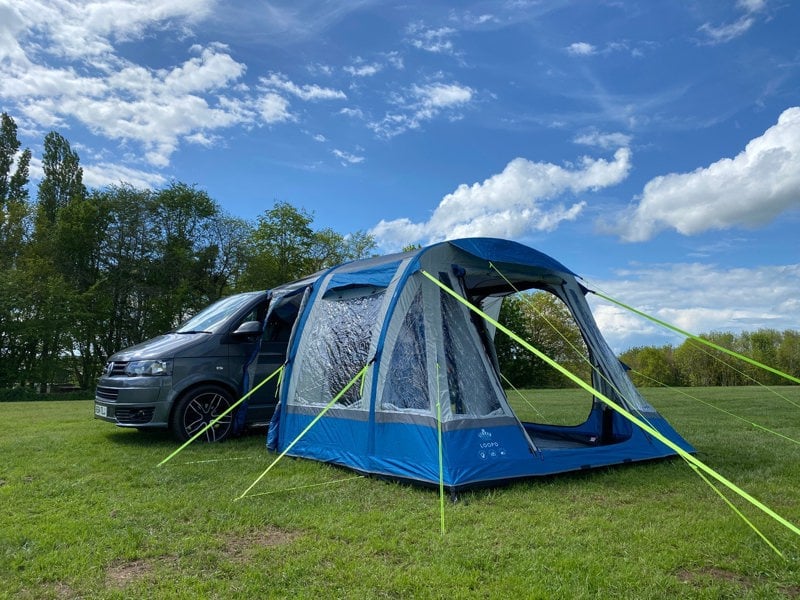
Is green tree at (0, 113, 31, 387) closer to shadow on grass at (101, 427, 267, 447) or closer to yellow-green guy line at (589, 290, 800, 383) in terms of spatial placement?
shadow on grass at (101, 427, 267, 447)

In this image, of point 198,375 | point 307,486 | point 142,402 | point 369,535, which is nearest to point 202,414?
point 198,375

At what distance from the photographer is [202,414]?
7.47 m

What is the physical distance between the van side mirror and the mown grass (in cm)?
193

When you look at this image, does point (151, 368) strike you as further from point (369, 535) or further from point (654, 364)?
point (654, 364)

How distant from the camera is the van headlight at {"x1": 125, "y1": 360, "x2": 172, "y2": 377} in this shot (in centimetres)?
723

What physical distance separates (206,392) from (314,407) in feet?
6.01

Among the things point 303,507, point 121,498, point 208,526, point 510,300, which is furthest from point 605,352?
point 510,300

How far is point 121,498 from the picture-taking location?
484cm

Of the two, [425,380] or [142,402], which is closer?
[425,380]

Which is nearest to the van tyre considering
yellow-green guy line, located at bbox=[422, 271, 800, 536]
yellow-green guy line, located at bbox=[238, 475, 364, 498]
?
yellow-green guy line, located at bbox=[238, 475, 364, 498]

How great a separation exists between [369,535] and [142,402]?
429 cm

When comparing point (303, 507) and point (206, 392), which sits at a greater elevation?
point (206, 392)

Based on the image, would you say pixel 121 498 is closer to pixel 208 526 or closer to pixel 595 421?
pixel 208 526

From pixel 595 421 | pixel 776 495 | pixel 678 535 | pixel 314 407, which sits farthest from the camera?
pixel 595 421
